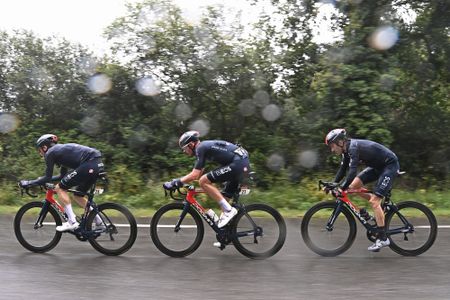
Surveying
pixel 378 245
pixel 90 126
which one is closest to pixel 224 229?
pixel 378 245

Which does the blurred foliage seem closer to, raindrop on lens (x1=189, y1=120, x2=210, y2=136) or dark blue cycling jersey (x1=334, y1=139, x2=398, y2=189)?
raindrop on lens (x1=189, y1=120, x2=210, y2=136)

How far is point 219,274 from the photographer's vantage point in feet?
21.0

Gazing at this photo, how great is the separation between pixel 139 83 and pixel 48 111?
3730 millimetres

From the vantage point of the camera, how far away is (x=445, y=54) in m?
16.7

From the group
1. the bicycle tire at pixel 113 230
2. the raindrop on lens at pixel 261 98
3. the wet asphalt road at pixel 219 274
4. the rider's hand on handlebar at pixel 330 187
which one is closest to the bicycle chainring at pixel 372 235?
the wet asphalt road at pixel 219 274

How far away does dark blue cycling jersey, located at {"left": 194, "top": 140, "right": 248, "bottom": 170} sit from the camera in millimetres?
7371

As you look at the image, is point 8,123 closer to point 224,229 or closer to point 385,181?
point 224,229

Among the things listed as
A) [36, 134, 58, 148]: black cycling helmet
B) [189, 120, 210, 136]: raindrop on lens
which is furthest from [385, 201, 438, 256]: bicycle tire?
[189, 120, 210, 136]: raindrop on lens

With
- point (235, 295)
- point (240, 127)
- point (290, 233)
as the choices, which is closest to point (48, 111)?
point (240, 127)

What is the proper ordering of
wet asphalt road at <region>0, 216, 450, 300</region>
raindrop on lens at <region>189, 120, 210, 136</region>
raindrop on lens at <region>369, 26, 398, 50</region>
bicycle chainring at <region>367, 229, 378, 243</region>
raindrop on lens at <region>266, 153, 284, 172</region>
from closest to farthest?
wet asphalt road at <region>0, 216, 450, 300</region> → bicycle chainring at <region>367, 229, 378, 243</region> → raindrop on lens at <region>369, 26, 398, 50</region> → raindrop on lens at <region>266, 153, 284, 172</region> → raindrop on lens at <region>189, 120, 210, 136</region>

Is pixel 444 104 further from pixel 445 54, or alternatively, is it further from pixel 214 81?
pixel 214 81

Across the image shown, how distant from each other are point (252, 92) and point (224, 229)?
1023cm

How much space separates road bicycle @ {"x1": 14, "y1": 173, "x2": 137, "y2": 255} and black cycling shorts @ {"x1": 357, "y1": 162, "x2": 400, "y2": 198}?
11.3 ft

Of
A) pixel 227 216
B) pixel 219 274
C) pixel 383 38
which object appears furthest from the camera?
pixel 383 38
